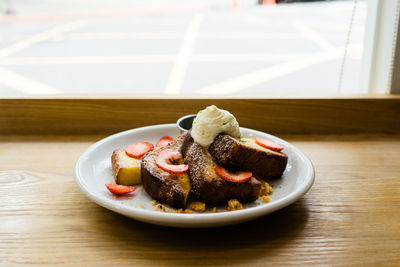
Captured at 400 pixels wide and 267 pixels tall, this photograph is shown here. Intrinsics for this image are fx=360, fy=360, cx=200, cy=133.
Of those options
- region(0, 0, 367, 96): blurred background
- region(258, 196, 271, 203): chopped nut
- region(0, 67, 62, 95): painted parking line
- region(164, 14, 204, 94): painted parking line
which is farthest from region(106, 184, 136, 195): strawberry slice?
region(0, 67, 62, 95): painted parking line

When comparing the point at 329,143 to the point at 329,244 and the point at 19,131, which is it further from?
the point at 19,131

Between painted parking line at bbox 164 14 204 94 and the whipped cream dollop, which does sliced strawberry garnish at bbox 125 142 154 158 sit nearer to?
the whipped cream dollop

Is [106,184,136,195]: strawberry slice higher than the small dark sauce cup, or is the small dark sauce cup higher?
the small dark sauce cup

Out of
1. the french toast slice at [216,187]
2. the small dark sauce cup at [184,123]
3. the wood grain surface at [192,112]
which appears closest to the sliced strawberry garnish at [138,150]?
the small dark sauce cup at [184,123]

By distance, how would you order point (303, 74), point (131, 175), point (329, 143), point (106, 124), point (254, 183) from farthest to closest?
point (303, 74), point (106, 124), point (329, 143), point (131, 175), point (254, 183)

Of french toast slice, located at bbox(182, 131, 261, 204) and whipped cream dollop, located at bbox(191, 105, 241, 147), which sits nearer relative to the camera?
french toast slice, located at bbox(182, 131, 261, 204)

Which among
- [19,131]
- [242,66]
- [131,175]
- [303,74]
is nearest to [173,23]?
[242,66]

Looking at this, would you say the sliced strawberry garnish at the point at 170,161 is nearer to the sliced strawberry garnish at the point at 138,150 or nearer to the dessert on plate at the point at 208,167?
the dessert on plate at the point at 208,167
